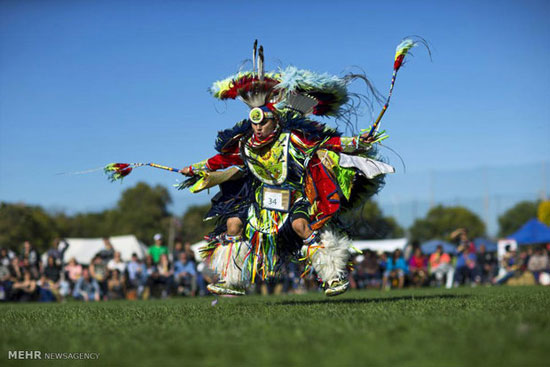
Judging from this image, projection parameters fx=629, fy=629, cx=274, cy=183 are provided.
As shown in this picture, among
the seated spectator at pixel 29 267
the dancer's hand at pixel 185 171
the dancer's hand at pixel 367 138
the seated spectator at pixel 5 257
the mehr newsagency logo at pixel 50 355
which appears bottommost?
the mehr newsagency logo at pixel 50 355

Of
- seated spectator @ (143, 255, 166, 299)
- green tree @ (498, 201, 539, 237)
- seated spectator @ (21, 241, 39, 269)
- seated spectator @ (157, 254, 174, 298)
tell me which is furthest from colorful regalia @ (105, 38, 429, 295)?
green tree @ (498, 201, 539, 237)

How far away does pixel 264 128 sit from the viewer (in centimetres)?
699

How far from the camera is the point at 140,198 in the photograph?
207ft

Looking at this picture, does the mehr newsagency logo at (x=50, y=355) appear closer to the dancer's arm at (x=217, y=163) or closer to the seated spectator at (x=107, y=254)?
the dancer's arm at (x=217, y=163)

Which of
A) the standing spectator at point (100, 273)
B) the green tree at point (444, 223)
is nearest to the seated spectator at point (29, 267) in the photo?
the standing spectator at point (100, 273)

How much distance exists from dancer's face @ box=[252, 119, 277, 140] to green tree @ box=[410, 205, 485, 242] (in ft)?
190

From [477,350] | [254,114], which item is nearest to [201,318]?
[254,114]

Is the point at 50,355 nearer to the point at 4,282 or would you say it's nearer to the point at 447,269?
the point at 4,282

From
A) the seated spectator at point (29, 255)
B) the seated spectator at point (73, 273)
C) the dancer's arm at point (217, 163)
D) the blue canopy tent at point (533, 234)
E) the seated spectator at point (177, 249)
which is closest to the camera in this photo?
the dancer's arm at point (217, 163)

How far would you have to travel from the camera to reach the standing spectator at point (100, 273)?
1831cm

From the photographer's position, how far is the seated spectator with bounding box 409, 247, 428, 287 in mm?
21969

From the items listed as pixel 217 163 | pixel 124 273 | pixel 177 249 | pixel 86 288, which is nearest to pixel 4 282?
pixel 86 288

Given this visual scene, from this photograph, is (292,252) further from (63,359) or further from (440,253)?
(440,253)

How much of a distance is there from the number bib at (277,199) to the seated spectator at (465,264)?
14.9 m
